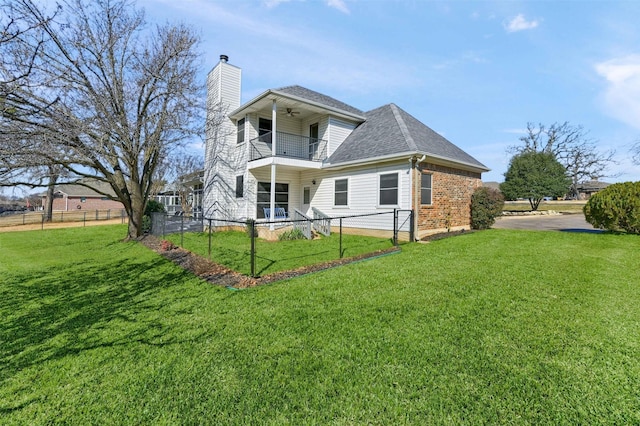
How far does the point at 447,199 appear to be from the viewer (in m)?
12.0

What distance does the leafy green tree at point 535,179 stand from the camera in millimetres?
30516

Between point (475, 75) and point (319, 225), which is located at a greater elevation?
point (475, 75)

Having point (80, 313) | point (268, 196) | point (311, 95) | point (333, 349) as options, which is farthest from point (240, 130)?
point (333, 349)

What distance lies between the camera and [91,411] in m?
2.21

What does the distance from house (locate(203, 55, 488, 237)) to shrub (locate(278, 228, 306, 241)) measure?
4.67ft

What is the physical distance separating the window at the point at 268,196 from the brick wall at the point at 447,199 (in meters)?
7.22

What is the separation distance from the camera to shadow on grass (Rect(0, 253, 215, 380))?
3.21m

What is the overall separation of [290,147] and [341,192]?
385 cm

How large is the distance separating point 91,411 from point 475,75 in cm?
1488

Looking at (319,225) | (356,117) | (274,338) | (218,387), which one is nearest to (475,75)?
(356,117)

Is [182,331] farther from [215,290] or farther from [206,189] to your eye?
[206,189]

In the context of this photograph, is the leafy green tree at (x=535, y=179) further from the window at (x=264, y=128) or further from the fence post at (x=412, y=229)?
the window at (x=264, y=128)

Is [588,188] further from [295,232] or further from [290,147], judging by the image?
[295,232]

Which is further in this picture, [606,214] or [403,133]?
[403,133]
